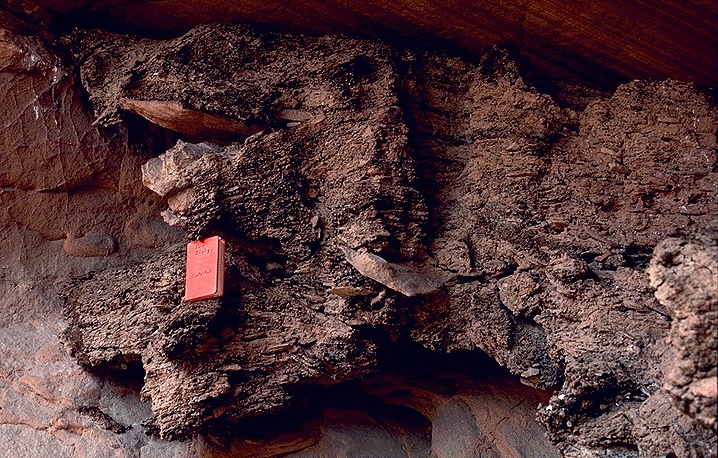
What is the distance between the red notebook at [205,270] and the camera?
11.6 ft

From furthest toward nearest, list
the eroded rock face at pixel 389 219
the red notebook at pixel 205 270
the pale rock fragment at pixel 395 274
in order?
the red notebook at pixel 205 270 < the pale rock fragment at pixel 395 274 < the eroded rock face at pixel 389 219

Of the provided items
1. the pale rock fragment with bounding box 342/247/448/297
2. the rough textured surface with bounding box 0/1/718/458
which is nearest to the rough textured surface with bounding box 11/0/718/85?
the rough textured surface with bounding box 0/1/718/458

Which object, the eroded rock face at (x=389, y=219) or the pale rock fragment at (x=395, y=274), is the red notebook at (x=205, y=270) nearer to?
the eroded rock face at (x=389, y=219)

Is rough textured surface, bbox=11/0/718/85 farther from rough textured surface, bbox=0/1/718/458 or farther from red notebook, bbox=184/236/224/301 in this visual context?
red notebook, bbox=184/236/224/301

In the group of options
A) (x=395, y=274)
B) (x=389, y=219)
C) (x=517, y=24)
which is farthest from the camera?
(x=517, y=24)

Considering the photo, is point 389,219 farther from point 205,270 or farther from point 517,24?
point 517,24

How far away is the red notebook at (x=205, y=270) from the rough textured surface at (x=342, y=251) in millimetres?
79

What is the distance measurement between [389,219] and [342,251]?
0.27m

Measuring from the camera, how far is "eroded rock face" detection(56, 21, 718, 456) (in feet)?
10.7

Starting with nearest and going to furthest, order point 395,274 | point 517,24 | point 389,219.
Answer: point 395,274 → point 389,219 → point 517,24

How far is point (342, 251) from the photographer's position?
141 inches

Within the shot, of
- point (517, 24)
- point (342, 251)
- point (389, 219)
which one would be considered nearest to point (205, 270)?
point (342, 251)

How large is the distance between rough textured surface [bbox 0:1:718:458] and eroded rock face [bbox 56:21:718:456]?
0.01 metres

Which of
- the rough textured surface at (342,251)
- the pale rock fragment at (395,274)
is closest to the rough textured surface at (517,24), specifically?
the rough textured surface at (342,251)
